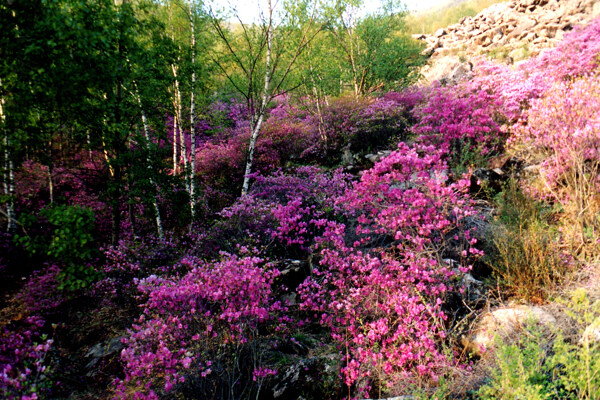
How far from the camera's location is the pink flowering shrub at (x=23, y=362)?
6.95 feet

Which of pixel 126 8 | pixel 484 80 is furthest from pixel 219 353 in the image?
pixel 484 80

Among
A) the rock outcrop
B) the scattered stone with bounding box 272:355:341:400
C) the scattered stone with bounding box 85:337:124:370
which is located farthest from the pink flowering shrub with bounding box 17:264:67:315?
the rock outcrop

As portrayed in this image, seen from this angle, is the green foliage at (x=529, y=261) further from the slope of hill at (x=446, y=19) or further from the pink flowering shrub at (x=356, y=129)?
the slope of hill at (x=446, y=19)

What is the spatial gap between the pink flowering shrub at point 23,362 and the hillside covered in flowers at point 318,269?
4 cm

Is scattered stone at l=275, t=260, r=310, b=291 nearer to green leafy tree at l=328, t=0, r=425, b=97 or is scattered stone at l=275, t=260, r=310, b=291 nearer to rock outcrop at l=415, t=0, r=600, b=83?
green leafy tree at l=328, t=0, r=425, b=97

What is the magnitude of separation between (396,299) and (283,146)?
345 inches

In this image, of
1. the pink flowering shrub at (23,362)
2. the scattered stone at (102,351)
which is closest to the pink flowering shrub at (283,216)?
the scattered stone at (102,351)

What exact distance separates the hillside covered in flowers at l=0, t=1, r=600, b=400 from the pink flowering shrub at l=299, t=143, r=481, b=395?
3 cm

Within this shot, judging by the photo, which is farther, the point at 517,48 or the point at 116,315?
the point at 517,48

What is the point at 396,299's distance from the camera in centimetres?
358

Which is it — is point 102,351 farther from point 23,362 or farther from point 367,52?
point 367,52

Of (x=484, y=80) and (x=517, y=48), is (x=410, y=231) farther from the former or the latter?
(x=517, y=48)

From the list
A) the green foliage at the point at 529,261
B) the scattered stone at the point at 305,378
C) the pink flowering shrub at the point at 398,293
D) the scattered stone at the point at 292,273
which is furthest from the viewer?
the scattered stone at the point at 292,273

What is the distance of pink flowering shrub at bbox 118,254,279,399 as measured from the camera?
9.78ft
